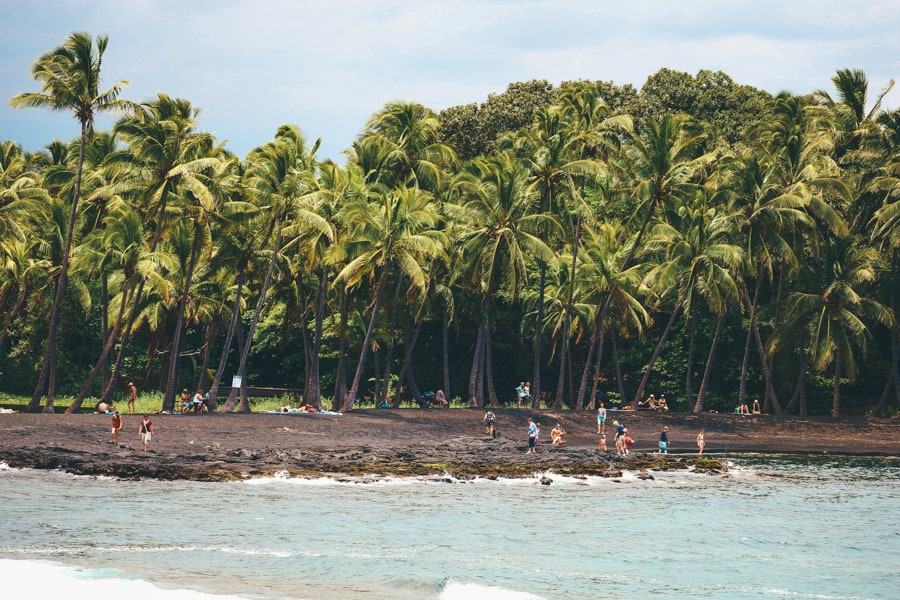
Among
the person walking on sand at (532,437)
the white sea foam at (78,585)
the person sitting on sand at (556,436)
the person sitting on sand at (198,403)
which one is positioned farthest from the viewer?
the person sitting on sand at (198,403)

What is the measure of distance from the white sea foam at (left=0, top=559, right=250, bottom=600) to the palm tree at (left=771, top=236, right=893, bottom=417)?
4014 cm

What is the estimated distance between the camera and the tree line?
43.6m

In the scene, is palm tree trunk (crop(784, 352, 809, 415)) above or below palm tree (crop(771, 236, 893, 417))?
below

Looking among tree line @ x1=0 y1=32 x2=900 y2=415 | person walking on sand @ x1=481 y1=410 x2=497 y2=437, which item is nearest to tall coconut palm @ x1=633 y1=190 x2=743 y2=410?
tree line @ x1=0 y1=32 x2=900 y2=415

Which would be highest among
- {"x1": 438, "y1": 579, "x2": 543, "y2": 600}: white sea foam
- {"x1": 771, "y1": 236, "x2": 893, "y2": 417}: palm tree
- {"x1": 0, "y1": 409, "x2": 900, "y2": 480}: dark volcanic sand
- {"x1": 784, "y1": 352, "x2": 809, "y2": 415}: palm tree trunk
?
{"x1": 771, "y1": 236, "x2": 893, "y2": 417}: palm tree

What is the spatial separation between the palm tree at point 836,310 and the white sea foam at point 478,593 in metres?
35.6

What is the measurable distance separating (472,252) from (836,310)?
19202 millimetres

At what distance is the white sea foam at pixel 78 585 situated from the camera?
16984mm

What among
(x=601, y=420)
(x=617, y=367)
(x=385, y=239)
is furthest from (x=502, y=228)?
(x=617, y=367)

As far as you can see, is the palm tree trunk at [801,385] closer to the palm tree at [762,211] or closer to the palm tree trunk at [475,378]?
the palm tree at [762,211]

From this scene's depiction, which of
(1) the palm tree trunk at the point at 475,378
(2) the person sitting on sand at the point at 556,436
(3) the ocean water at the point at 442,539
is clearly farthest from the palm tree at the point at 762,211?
(3) the ocean water at the point at 442,539

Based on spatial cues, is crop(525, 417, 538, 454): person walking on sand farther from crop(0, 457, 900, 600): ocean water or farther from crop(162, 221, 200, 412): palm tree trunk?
crop(162, 221, 200, 412): palm tree trunk

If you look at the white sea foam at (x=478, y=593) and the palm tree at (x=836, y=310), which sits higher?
the palm tree at (x=836, y=310)

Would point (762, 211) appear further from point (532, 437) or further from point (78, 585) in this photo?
point (78, 585)
